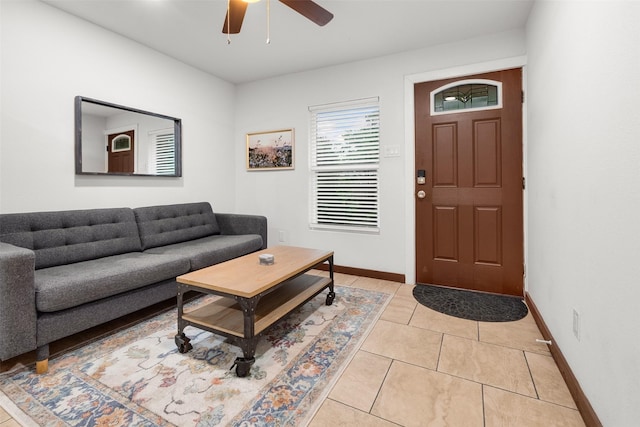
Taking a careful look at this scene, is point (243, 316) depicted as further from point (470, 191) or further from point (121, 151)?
point (470, 191)

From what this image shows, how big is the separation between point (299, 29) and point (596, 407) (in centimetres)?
324

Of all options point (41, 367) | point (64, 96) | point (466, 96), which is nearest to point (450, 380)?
point (41, 367)

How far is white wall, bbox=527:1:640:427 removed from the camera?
3.26ft

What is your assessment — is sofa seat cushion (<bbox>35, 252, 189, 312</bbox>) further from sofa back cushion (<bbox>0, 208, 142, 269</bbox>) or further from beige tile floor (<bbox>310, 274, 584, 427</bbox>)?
beige tile floor (<bbox>310, 274, 584, 427</bbox>)

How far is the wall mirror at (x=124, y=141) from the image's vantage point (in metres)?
2.62

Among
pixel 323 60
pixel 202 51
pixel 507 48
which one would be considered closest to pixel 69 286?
pixel 202 51

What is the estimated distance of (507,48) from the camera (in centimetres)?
275

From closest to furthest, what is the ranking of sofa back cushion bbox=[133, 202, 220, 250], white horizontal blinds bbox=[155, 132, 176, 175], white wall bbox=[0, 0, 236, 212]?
white wall bbox=[0, 0, 236, 212] → sofa back cushion bbox=[133, 202, 220, 250] → white horizontal blinds bbox=[155, 132, 176, 175]

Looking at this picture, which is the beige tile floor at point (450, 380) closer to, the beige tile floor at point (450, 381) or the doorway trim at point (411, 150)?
the beige tile floor at point (450, 381)

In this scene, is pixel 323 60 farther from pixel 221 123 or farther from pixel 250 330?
pixel 250 330

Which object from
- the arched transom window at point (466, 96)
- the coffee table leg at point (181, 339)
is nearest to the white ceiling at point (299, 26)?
the arched transom window at point (466, 96)

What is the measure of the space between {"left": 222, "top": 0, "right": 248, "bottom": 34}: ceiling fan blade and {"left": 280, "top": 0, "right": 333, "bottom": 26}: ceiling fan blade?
0.96 ft

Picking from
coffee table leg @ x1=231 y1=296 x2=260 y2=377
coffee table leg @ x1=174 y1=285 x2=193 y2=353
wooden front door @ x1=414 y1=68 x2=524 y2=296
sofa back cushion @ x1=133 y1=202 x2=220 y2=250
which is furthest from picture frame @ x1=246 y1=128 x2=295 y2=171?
coffee table leg @ x1=231 y1=296 x2=260 y2=377

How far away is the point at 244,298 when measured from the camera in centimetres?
162
